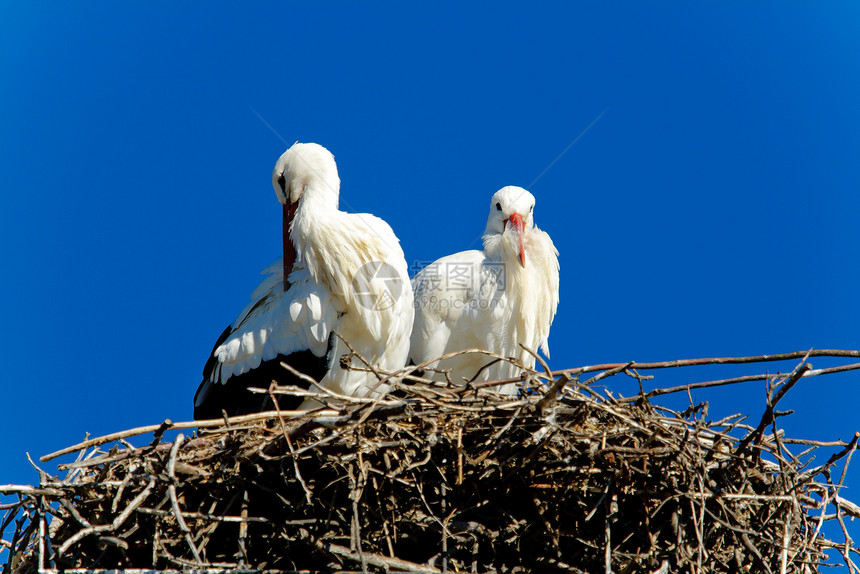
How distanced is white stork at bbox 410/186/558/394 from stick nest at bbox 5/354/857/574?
4.46ft

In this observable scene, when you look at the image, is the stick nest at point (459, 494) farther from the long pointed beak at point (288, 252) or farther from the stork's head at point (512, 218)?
the stork's head at point (512, 218)

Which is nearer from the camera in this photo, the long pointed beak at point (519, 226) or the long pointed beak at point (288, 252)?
the long pointed beak at point (288, 252)

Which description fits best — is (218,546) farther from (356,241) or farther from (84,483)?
(356,241)

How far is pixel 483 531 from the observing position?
2432 millimetres

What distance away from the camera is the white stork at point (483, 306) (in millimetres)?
3877

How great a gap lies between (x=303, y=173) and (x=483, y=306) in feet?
3.25

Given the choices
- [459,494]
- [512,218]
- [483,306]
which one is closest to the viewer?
[459,494]

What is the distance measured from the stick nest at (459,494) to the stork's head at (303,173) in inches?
55.7

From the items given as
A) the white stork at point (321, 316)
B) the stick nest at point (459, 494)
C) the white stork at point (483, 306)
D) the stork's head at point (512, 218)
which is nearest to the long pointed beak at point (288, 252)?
the white stork at point (321, 316)

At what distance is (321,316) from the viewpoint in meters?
3.35

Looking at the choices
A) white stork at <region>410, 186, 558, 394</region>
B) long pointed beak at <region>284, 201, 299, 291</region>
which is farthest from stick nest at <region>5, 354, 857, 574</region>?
white stork at <region>410, 186, 558, 394</region>

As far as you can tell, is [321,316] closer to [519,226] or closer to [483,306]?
[483,306]

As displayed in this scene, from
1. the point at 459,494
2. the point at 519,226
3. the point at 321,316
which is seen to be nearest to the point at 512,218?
A: the point at 519,226

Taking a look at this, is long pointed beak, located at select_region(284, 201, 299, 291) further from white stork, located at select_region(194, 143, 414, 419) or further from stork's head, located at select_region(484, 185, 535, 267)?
stork's head, located at select_region(484, 185, 535, 267)
